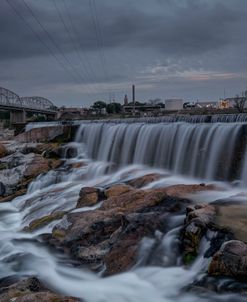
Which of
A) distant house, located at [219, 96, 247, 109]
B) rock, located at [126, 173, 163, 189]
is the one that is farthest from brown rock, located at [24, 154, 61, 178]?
distant house, located at [219, 96, 247, 109]

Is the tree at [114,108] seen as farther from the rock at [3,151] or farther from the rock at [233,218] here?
the rock at [233,218]

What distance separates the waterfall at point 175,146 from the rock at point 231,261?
32.9 feet

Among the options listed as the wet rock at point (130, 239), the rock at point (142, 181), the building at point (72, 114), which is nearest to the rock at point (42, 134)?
the rock at point (142, 181)

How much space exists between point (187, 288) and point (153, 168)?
1454cm

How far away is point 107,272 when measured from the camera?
11.3 metres

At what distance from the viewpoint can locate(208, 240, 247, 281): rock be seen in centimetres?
916

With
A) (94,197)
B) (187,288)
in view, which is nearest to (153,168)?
(94,197)

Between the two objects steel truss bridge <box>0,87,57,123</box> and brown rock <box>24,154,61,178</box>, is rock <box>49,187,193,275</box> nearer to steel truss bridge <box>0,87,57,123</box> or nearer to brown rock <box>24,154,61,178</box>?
brown rock <box>24,154,61,178</box>

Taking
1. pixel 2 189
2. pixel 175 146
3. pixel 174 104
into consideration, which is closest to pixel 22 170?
pixel 2 189

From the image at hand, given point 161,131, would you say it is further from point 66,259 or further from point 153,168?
point 66,259

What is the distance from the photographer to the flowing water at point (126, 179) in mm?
10461

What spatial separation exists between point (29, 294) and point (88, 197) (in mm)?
8654

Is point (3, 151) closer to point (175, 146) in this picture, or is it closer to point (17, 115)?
point (175, 146)

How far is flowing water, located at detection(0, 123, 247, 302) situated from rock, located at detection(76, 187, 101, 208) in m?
0.47
